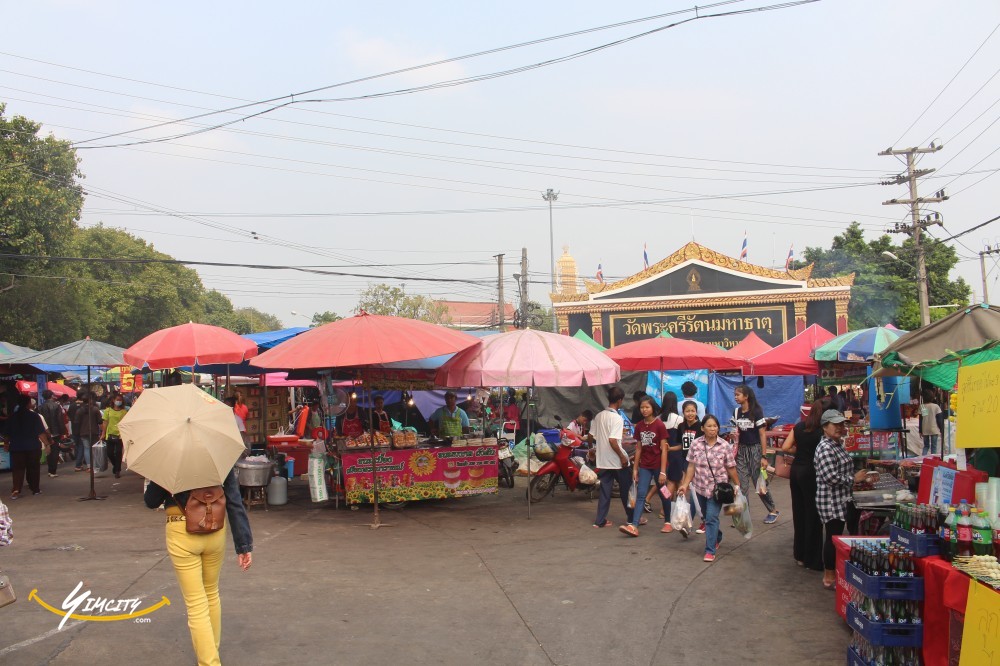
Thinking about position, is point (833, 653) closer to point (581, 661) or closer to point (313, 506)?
point (581, 661)

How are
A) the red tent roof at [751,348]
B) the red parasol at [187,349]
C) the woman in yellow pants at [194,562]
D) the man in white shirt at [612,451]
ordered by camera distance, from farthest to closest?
the red tent roof at [751,348], the red parasol at [187,349], the man in white shirt at [612,451], the woman in yellow pants at [194,562]

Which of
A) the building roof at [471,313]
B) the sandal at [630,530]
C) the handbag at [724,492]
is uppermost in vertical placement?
the building roof at [471,313]

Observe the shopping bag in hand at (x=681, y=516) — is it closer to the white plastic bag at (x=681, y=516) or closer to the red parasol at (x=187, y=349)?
the white plastic bag at (x=681, y=516)

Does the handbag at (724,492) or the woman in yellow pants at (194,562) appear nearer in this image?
the woman in yellow pants at (194,562)

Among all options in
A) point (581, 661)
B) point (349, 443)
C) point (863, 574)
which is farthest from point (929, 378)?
point (349, 443)

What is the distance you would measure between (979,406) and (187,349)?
9922 millimetres

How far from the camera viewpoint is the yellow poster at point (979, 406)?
4.79 meters

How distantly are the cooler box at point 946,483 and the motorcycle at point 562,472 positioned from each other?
684 cm

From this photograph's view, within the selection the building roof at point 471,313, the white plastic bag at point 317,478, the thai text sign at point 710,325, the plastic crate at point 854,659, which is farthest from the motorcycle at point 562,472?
the building roof at point 471,313

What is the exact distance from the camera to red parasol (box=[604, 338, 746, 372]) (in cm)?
1351

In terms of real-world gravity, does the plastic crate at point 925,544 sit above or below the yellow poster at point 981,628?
above

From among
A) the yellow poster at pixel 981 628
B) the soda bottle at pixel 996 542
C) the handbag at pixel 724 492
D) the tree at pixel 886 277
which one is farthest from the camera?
the tree at pixel 886 277

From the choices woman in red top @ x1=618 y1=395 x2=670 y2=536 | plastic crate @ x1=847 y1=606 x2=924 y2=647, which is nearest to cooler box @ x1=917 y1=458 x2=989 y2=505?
plastic crate @ x1=847 y1=606 x2=924 y2=647

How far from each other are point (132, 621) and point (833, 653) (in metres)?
5.25
